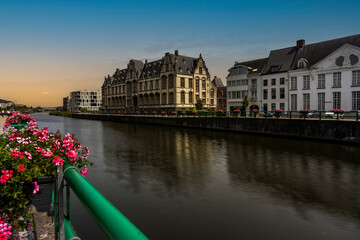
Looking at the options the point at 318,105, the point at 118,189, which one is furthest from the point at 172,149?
the point at 318,105

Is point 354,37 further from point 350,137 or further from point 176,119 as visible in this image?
point 176,119

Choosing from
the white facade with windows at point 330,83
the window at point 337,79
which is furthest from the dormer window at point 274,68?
the window at point 337,79

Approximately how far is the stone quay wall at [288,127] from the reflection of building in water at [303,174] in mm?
2390

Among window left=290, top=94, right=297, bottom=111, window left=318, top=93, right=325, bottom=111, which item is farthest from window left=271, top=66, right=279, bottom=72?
window left=318, top=93, right=325, bottom=111

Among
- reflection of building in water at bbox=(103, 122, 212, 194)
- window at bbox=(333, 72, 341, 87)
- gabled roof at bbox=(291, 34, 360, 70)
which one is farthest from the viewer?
gabled roof at bbox=(291, 34, 360, 70)

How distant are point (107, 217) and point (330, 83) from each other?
53.5 metres

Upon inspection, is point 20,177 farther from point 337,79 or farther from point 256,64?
point 256,64

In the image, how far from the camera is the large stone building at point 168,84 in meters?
74.5

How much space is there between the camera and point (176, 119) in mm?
50875

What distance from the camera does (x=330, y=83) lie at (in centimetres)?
4650

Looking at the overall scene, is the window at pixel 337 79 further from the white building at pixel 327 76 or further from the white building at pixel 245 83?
the white building at pixel 245 83

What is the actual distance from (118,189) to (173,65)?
6524cm

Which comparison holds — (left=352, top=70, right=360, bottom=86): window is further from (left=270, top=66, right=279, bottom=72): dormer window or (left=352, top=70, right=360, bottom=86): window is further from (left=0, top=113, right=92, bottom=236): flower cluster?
(left=0, top=113, right=92, bottom=236): flower cluster

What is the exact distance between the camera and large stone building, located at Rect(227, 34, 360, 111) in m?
44.2
